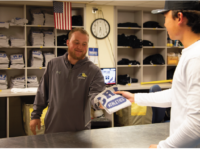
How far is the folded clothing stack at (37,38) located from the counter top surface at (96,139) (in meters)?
3.15

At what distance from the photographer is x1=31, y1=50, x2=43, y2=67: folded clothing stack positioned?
4305 mm

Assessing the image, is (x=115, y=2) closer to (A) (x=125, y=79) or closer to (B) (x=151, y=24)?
(B) (x=151, y=24)

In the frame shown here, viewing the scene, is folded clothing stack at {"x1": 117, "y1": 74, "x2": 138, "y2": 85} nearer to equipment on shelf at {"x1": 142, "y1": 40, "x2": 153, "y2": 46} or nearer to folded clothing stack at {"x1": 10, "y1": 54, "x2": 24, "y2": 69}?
equipment on shelf at {"x1": 142, "y1": 40, "x2": 153, "y2": 46}

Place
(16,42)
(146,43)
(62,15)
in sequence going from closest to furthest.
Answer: (16,42), (62,15), (146,43)

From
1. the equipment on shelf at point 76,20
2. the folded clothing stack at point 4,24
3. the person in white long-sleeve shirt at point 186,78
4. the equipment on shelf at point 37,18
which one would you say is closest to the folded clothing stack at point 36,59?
the equipment on shelf at point 37,18

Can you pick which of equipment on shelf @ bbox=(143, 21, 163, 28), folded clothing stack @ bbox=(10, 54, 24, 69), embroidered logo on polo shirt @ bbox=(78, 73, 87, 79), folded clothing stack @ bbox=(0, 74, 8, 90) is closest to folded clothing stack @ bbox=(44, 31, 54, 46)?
folded clothing stack @ bbox=(10, 54, 24, 69)

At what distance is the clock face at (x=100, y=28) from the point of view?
4684mm

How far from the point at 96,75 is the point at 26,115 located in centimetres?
219

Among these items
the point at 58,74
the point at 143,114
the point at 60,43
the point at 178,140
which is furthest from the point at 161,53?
the point at 178,140

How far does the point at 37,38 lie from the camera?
433 centimetres

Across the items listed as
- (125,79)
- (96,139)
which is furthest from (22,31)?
(96,139)

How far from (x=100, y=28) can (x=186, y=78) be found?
390 centimetres

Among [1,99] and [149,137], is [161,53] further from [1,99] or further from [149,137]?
[149,137]

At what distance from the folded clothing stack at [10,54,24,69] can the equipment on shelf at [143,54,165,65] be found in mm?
2757
